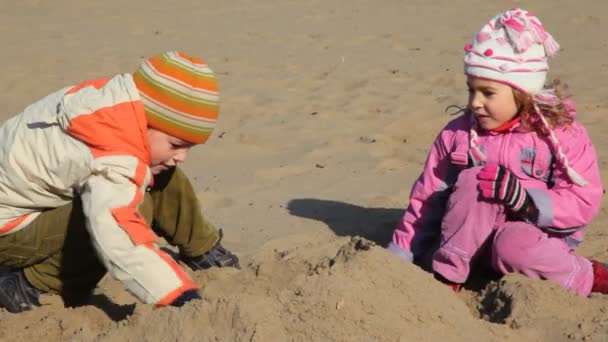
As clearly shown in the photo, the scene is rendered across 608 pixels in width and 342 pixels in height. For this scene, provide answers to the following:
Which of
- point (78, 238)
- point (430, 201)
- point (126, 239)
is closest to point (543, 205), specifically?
point (430, 201)

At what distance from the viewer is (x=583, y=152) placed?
3.39m

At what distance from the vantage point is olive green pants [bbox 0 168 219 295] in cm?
312

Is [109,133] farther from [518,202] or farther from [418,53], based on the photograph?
[418,53]

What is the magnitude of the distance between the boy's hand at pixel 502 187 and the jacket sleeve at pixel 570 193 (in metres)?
0.08

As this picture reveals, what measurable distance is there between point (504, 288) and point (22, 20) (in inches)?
340

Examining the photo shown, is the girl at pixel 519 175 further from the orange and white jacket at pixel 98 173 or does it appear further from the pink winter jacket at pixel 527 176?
the orange and white jacket at pixel 98 173

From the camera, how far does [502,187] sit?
3.24 metres

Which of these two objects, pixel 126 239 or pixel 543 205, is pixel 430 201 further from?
pixel 126 239

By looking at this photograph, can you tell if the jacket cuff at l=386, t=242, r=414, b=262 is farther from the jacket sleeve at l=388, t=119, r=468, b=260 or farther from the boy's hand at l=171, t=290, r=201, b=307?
the boy's hand at l=171, t=290, r=201, b=307

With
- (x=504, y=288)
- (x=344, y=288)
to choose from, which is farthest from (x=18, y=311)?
(x=504, y=288)

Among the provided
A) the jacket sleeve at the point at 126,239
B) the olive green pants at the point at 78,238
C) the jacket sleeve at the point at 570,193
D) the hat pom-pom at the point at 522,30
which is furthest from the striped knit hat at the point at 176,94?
the jacket sleeve at the point at 570,193

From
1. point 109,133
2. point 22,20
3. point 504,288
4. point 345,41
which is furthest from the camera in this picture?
point 22,20

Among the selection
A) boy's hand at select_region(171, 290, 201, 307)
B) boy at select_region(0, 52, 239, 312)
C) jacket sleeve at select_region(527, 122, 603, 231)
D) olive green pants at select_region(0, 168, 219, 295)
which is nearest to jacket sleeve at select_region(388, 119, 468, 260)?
jacket sleeve at select_region(527, 122, 603, 231)

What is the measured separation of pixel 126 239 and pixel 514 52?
1.65 meters
